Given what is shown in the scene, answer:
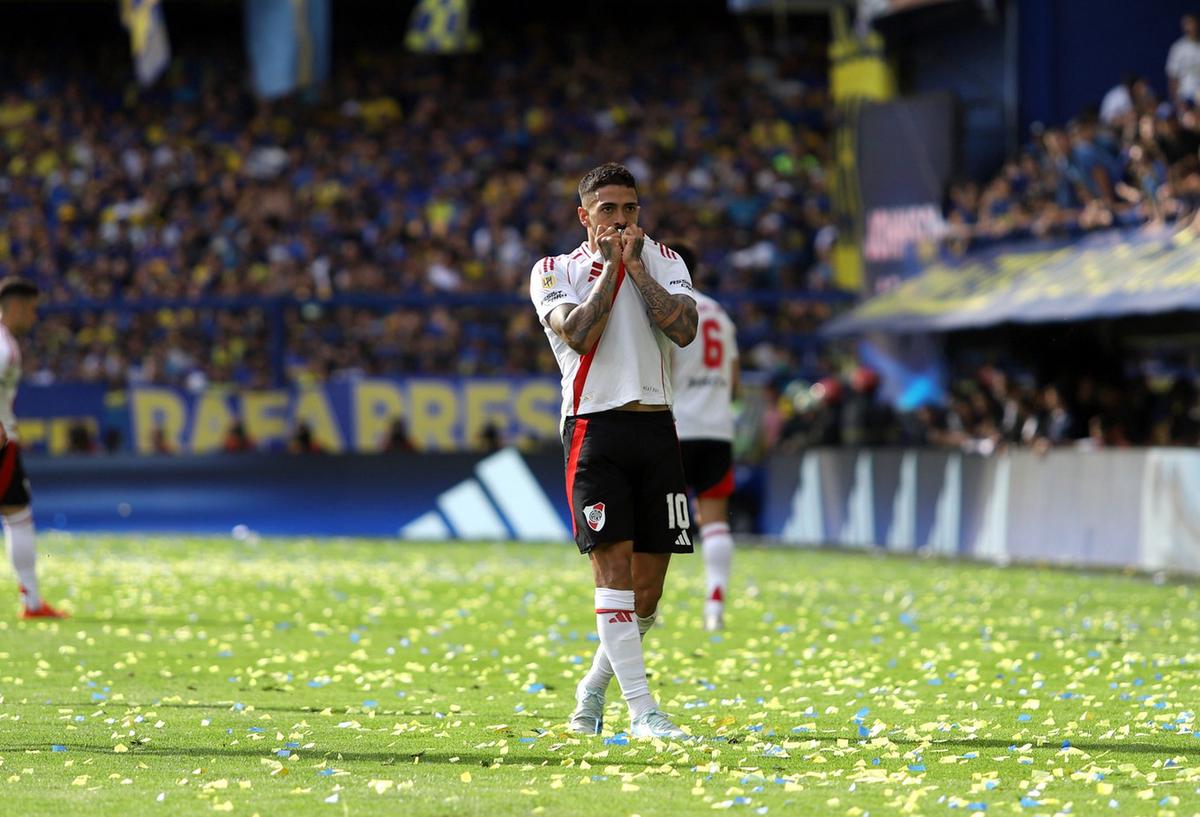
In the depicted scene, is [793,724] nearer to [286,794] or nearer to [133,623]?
[286,794]

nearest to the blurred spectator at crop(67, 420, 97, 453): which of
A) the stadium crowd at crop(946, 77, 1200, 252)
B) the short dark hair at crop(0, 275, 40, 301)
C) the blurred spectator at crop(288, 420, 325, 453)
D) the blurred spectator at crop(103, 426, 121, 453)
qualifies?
the blurred spectator at crop(103, 426, 121, 453)

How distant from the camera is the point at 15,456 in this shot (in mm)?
13961

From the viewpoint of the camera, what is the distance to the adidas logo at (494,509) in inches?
1080

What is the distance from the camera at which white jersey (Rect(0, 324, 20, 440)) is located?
13.3m

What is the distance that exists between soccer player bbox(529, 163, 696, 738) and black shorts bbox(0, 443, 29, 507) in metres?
6.59

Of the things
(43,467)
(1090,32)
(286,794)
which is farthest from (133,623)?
(1090,32)

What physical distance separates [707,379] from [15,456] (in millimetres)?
4650

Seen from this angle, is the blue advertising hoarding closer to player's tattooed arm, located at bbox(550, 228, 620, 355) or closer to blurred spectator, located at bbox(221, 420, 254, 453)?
blurred spectator, located at bbox(221, 420, 254, 453)

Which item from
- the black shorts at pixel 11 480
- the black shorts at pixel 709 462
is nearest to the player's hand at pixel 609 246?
the black shorts at pixel 709 462

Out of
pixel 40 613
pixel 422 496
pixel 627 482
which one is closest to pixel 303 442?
pixel 422 496

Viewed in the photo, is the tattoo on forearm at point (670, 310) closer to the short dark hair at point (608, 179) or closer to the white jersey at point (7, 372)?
the short dark hair at point (608, 179)

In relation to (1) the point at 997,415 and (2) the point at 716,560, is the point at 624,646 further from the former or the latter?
(1) the point at 997,415

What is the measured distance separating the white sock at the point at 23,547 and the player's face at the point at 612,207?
7132 mm

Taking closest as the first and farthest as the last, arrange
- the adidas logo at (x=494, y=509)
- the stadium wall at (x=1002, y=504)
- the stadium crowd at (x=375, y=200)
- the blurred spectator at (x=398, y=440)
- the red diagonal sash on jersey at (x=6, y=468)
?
the red diagonal sash on jersey at (x=6, y=468)
the stadium wall at (x=1002, y=504)
the adidas logo at (x=494, y=509)
the blurred spectator at (x=398, y=440)
the stadium crowd at (x=375, y=200)
